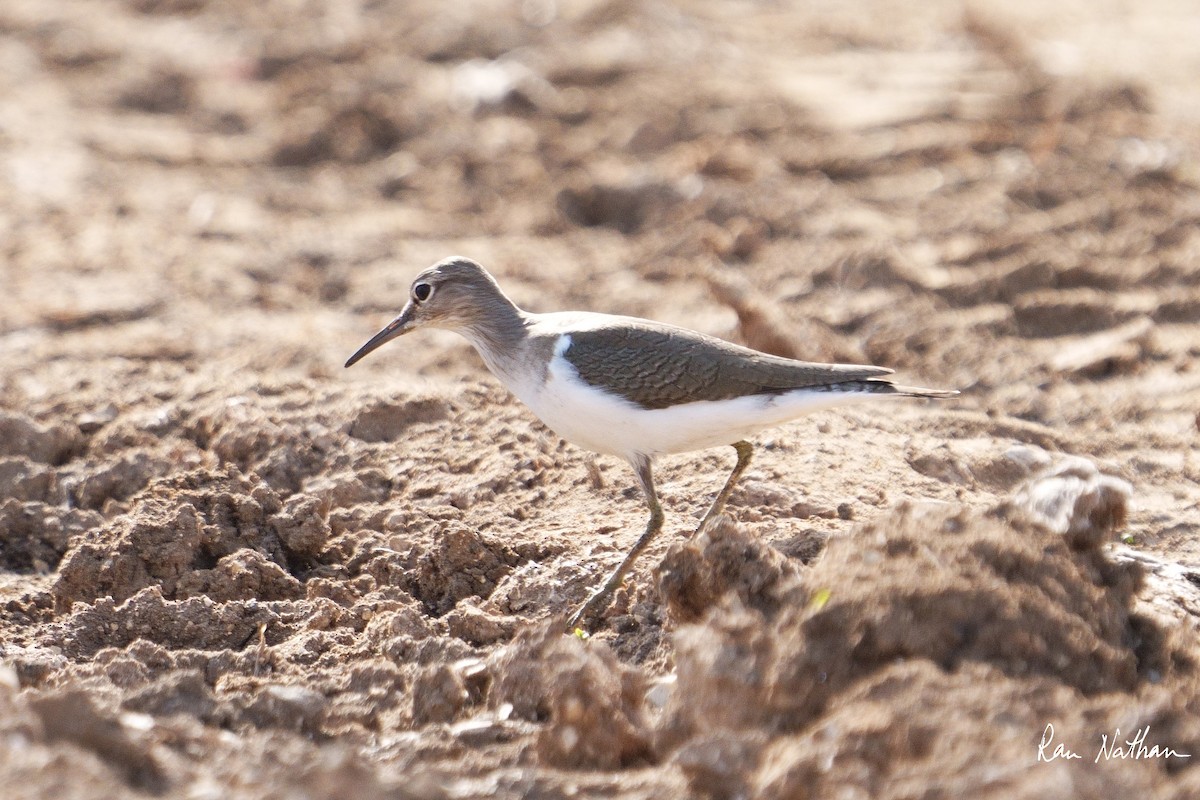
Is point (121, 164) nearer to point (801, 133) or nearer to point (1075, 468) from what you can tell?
point (801, 133)

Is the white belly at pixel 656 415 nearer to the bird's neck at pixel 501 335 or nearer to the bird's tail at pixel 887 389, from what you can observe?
the bird's tail at pixel 887 389

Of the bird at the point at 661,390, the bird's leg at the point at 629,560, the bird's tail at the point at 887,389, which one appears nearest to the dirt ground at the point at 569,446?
the bird's leg at the point at 629,560

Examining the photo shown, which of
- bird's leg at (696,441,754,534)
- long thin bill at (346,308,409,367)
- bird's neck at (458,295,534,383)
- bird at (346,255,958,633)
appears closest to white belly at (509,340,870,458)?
bird at (346,255,958,633)

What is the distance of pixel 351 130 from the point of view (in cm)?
1201

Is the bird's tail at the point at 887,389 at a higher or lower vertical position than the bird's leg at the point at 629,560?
higher

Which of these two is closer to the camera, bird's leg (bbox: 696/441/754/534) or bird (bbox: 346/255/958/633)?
bird (bbox: 346/255/958/633)

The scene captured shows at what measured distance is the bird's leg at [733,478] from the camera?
577 cm

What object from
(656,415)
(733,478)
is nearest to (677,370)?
(656,415)

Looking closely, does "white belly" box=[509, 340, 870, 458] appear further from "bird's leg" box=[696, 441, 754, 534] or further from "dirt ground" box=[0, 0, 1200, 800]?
"dirt ground" box=[0, 0, 1200, 800]

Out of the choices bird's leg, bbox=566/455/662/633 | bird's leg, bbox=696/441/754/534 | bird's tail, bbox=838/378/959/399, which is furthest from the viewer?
bird's leg, bbox=696/441/754/534

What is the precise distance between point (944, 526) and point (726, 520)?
0.72 meters

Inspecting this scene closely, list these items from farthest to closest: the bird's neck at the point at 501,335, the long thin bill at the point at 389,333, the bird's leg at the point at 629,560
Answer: the long thin bill at the point at 389,333 < the bird's neck at the point at 501,335 < the bird's leg at the point at 629,560

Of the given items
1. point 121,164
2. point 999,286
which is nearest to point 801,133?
point 999,286

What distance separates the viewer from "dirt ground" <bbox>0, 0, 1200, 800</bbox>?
3768 millimetres
